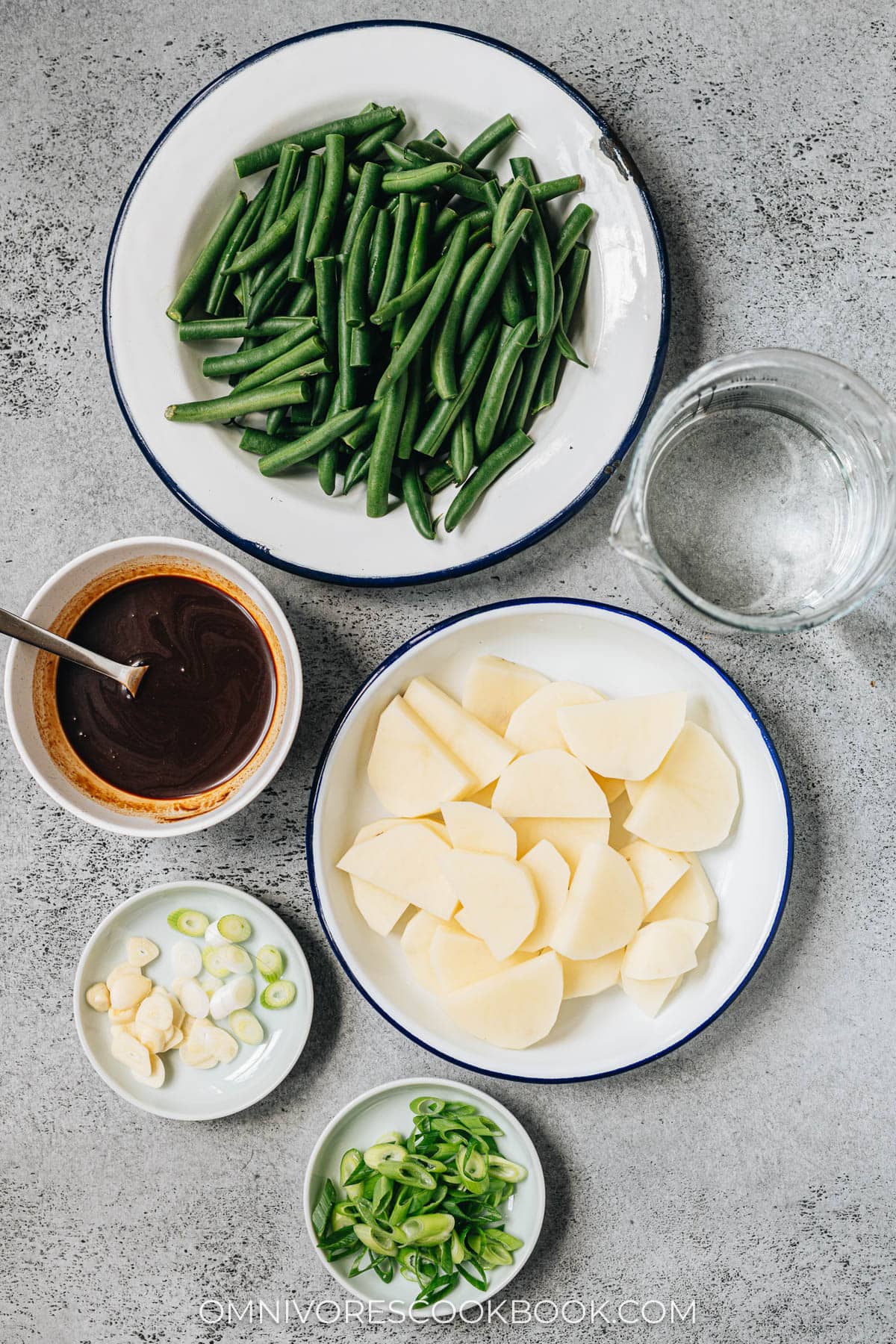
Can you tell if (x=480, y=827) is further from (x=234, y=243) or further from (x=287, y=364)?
(x=234, y=243)

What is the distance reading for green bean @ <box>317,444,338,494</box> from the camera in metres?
1.43

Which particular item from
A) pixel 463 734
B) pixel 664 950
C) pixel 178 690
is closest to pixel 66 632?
pixel 178 690

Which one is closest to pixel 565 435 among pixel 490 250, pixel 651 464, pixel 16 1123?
pixel 651 464

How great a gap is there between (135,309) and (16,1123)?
1513 mm

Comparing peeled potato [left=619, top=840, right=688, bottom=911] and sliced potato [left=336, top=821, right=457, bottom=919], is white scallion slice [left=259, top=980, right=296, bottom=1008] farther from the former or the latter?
peeled potato [left=619, top=840, right=688, bottom=911]

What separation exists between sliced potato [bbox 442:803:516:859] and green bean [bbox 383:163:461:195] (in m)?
0.95

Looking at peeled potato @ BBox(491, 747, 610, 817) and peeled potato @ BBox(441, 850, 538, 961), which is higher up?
peeled potato @ BBox(491, 747, 610, 817)

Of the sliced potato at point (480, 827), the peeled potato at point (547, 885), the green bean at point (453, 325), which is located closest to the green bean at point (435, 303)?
the green bean at point (453, 325)

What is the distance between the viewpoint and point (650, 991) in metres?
1.49

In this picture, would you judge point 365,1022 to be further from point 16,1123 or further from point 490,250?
point 490,250

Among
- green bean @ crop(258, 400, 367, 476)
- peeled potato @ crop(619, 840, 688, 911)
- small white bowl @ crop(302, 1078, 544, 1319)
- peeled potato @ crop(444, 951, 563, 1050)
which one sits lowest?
small white bowl @ crop(302, 1078, 544, 1319)

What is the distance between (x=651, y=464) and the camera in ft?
4.78

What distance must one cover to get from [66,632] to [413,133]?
3.18 ft

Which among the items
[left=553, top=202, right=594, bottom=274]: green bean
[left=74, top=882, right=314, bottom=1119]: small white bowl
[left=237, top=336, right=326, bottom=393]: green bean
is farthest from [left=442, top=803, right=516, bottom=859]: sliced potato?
[left=553, top=202, right=594, bottom=274]: green bean
